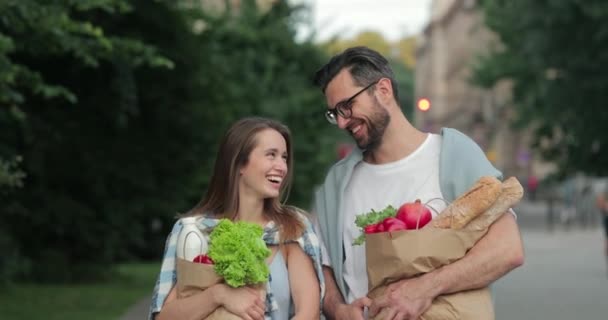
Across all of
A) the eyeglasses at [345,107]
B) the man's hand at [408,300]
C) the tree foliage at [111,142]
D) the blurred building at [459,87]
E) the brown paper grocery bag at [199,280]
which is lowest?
the man's hand at [408,300]

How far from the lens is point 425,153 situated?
16.0 ft

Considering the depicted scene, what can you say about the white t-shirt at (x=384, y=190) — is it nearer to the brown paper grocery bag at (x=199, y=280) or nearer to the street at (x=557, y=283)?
the brown paper grocery bag at (x=199, y=280)

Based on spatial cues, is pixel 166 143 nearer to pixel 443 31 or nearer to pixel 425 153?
pixel 425 153

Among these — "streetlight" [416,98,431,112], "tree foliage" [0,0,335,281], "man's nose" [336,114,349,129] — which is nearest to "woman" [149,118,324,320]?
"man's nose" [336,114,349,129]

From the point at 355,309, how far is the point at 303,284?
22 centimetres

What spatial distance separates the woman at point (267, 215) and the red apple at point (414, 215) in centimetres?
43

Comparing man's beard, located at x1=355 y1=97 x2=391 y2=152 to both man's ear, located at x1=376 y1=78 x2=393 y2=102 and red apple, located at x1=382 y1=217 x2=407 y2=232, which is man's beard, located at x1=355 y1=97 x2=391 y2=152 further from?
red apple, located at x1=382 y1=217 x2=407 y2=232

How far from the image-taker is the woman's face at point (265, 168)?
480 cm

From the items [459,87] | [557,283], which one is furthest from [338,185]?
[459,87]

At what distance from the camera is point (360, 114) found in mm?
4750

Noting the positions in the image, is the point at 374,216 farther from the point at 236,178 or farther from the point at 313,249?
the point at 236,178

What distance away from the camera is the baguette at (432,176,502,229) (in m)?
4.46

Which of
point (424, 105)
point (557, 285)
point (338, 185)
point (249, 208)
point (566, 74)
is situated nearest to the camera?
point (249, 208)

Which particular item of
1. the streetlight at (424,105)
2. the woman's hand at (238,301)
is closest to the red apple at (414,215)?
the woman's hand at (238,301)
